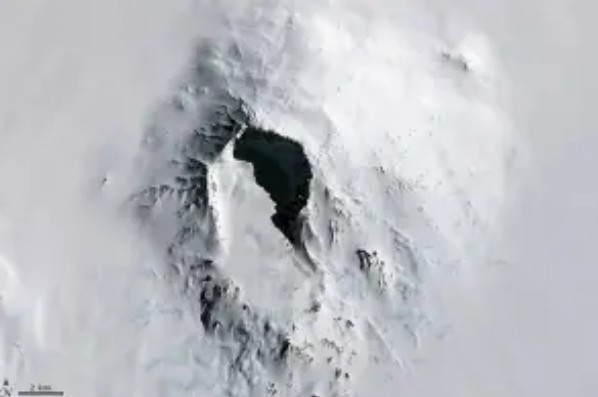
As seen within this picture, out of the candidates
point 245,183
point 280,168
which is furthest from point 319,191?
point 245,183

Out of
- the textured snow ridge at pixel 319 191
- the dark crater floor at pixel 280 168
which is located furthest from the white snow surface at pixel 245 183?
the dark crater floor at pixel 280 168

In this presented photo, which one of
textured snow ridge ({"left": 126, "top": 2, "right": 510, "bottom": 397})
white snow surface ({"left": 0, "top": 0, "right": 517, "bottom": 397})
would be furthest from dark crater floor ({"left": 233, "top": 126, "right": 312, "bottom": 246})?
white snow surface ({"left": 0, "top": 0, "right": 517, "bottom": 397})

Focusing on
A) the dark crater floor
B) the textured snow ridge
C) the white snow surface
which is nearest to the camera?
the white snow surface

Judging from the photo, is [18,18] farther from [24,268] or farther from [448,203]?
[448,203]

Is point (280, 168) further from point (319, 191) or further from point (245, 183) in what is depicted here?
point (319, 191)

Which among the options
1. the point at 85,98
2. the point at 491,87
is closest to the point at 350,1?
the point at 491,87

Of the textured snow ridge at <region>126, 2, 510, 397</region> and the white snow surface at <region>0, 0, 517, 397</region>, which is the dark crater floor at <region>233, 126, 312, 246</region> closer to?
the textured snow ridge at <region>126, 2, 510, 397</region>

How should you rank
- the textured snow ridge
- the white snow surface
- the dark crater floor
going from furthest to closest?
1. the dark crater floor
2. the textured snow ridge
3. the white snow surface
